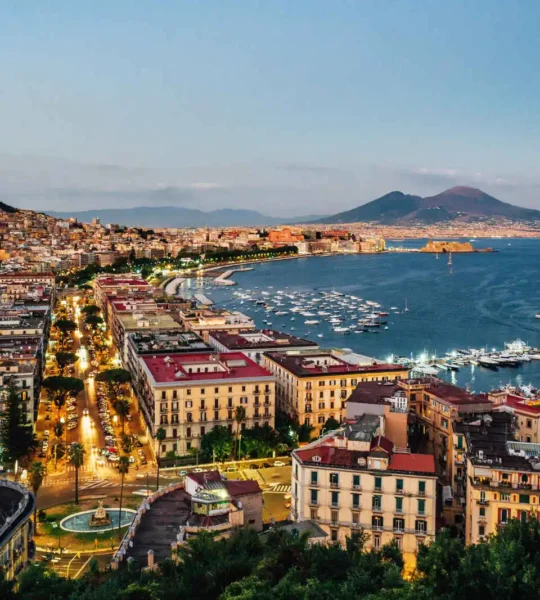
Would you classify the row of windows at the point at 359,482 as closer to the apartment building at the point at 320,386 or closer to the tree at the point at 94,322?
the apartment building at the point at 320,386

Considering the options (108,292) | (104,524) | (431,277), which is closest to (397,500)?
(104,524)

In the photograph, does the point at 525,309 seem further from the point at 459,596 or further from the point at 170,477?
the point at 459,596

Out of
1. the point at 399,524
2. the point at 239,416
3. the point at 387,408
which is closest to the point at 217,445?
the point at 239,416

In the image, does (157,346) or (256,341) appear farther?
(256,341)

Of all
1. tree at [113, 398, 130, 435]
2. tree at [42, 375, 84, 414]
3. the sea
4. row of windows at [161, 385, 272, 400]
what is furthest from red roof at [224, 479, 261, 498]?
the sea

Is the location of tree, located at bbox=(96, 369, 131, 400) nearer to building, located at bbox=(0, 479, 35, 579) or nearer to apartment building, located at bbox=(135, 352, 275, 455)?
apartment building, located at bbox=(135, 352, 275, 455)

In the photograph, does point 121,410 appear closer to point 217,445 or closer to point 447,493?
point 217,445
